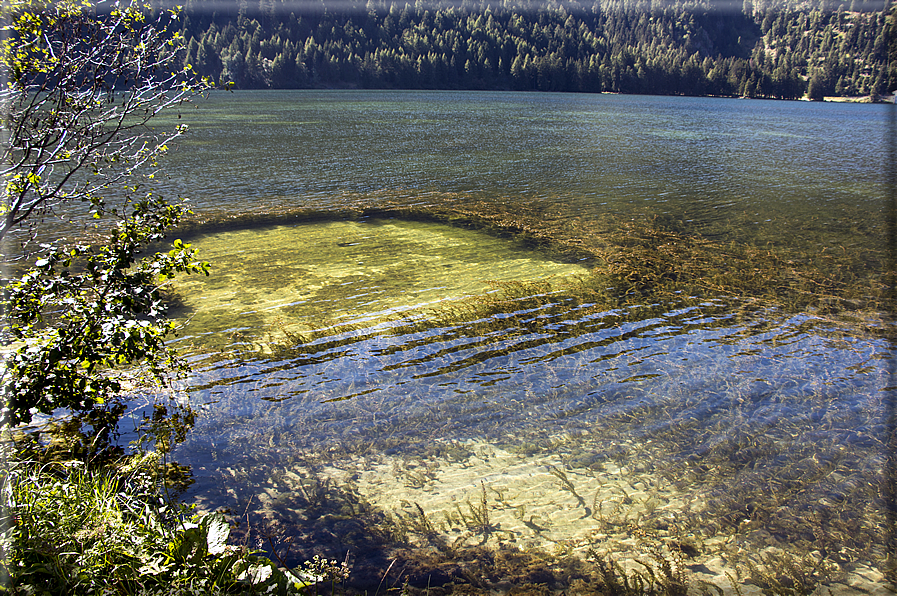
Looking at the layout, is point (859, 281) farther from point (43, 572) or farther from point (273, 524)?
point (43, 572)

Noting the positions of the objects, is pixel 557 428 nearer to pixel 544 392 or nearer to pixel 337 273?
pixel 544 392

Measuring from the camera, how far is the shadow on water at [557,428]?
21.6 feet

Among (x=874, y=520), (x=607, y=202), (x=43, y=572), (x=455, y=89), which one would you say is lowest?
(x=874, y=520)

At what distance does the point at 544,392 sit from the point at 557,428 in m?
1.22

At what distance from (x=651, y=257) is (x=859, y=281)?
21.2 ft

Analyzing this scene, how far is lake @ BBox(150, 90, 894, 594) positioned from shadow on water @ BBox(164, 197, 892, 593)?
0.15ft

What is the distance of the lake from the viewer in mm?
6730

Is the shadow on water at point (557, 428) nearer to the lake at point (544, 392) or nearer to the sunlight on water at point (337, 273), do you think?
the lake at point (544, 392)

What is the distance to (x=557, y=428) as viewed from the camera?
9.11 meters

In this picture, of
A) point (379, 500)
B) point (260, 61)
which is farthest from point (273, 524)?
point (260, 61)

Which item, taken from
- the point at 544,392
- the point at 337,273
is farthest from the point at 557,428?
the point at 337,273

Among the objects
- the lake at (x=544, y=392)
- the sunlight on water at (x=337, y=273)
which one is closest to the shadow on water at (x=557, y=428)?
the lake at (x=544, y=392)

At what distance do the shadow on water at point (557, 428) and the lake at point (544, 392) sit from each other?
5 cm

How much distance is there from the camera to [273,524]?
6809 mm
